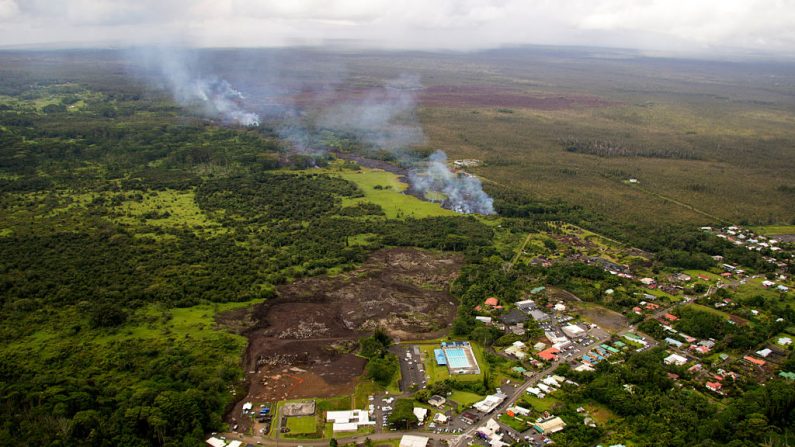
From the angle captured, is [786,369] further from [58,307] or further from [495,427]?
[58,307]

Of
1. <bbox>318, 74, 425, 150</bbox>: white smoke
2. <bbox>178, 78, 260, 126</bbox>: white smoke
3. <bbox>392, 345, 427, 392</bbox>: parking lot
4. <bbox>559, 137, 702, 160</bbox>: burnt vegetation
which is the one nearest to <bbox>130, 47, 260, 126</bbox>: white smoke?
<bbox>178, 78, 260, 126</bbox>: white smoke

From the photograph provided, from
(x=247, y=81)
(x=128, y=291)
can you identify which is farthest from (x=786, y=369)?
(x=247, y=81)

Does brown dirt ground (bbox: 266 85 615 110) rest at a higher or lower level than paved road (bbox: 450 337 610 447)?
higher

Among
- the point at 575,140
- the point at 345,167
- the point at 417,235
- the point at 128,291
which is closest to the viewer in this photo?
the point at 128,291

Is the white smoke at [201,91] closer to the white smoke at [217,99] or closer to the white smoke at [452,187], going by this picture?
the white smoke at [217,99]

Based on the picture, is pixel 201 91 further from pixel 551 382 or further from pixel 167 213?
pixel 551 382

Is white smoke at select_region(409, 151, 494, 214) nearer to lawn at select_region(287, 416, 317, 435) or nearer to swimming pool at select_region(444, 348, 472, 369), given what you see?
swimming pool at select_region(444, 348, 472, 369)

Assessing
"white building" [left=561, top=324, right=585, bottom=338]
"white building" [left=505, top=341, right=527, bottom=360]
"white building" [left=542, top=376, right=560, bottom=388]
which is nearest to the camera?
"white building" [left=542, top=376, right=560, bottom=388]
